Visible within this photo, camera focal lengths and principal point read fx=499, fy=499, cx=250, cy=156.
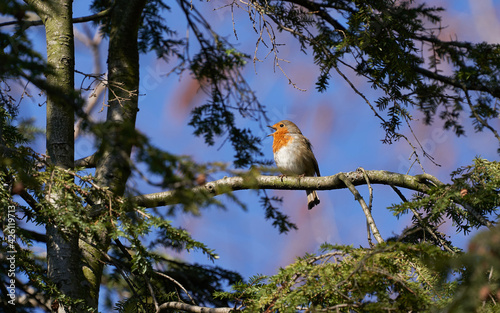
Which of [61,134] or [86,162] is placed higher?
[86,162]

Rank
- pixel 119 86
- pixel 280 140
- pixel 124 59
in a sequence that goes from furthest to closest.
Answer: pixel 280 140
pixel 124 59
pixel 119 86

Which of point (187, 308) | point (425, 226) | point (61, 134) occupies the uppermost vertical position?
point (61, 134)

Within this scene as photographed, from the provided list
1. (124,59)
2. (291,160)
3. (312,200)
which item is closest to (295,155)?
(291,160)

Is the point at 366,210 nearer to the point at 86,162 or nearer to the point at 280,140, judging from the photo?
the point at 86,162

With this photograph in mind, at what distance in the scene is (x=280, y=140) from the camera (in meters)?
5.00

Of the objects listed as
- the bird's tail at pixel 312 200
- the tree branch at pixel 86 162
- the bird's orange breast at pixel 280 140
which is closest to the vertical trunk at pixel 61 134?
the tree branch at pixel 86 162

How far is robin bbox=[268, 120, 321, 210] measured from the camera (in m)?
4.79

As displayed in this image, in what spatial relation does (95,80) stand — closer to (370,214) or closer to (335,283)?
(370,214)

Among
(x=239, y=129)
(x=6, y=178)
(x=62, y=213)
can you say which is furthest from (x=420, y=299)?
(x=239, y=129)

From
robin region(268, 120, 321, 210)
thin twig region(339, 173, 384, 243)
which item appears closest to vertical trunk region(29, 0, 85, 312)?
thin twig region(339, 173, 384, 243)

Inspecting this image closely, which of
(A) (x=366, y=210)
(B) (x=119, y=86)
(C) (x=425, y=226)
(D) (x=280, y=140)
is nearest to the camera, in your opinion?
(C) (x=425, y=226)

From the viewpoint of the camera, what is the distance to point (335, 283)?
63.4 inches

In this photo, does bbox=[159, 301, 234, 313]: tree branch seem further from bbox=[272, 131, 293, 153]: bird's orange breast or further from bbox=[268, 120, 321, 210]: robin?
bbox=[272, 131, 293, 153]: bird's orange breast

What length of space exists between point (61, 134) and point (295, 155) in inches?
91.7
